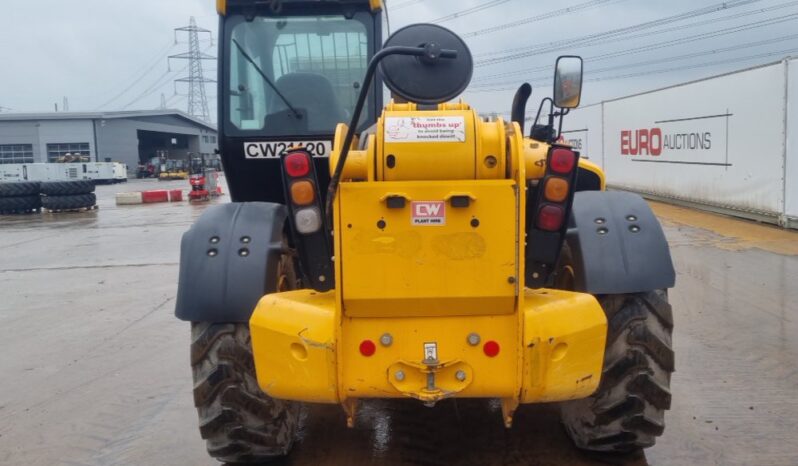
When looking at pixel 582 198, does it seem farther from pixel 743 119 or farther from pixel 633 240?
pixel 743 119

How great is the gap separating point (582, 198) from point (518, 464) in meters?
1.45

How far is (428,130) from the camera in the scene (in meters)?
3.29

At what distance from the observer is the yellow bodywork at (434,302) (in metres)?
3.20

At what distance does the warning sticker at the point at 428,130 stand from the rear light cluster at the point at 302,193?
39 centimetres

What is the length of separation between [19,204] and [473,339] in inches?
1048

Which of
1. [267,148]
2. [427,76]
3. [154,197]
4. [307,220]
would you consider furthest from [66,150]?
[427,76]

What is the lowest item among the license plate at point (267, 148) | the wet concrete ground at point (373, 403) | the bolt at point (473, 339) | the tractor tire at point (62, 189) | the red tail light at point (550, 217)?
the wet concrete ground at point (373, 403)

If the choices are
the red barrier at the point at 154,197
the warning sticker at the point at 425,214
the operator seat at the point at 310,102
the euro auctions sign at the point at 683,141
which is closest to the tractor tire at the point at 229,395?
the warning sticker at the point at 425,214

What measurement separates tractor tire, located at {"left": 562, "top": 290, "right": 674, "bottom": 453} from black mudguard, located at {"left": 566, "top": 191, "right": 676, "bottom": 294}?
0.45 feet

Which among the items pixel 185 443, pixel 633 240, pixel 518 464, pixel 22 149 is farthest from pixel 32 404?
pixel 22 149

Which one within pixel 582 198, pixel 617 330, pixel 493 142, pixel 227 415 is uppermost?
pixel 493 142

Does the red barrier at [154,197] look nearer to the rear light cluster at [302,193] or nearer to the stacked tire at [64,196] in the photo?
the stacked tire at [64,196]

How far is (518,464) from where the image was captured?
162 inches

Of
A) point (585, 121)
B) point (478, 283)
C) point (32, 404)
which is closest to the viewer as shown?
point (478, 283)
